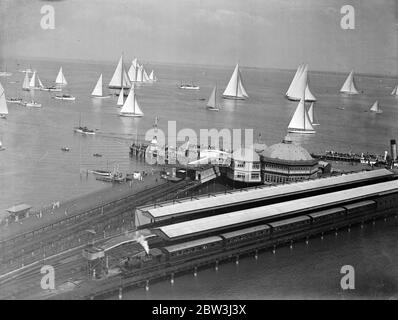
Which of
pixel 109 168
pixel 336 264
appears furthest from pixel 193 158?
pixel 336 264

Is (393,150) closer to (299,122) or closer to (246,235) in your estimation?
(299,122)

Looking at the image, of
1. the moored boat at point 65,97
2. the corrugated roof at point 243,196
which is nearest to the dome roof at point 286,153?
the corrugated roof at point 243,196

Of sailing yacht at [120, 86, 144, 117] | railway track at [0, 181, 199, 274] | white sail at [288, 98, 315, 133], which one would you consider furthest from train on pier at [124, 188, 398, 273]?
sailing yacht at [120, 86, 144, 117]

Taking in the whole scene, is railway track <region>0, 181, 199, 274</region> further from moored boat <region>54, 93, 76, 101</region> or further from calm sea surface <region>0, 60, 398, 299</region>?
moored boat <region>54, 93, 76, 101</region>

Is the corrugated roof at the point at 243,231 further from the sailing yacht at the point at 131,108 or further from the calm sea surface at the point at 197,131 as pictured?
the sailing yacht at the point at 131,108

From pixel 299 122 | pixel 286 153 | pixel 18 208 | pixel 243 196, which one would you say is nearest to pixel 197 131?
pixel 299 122
